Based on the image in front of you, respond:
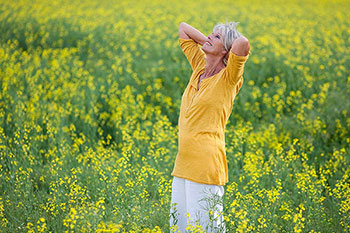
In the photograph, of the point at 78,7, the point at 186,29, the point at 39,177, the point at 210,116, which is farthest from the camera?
the point at 78,7

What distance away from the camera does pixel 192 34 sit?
133 inches

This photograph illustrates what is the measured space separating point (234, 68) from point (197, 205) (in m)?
0.99

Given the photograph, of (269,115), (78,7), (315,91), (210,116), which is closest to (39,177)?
(210,116)

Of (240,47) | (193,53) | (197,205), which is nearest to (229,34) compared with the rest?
(240,47)

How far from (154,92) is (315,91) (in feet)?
8.96

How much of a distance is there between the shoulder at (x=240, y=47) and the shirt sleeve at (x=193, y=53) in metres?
0.63

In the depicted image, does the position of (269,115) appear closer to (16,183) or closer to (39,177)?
(39,177)

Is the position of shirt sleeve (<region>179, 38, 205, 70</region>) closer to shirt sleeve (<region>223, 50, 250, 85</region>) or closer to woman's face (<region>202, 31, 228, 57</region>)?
woman's face (<region>202, 31, 228, 57</region>)

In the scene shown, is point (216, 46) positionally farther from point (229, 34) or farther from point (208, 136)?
point (208, 136)

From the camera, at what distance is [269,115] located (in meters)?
6.60

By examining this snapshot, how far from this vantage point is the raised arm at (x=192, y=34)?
3.35 m

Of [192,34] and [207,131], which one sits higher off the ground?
[192,34]

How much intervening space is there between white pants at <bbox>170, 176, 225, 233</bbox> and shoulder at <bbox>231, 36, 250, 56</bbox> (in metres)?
0.94

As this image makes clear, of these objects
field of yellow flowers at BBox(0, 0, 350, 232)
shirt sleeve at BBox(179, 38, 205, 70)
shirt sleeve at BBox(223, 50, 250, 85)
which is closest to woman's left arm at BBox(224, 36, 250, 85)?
shirt sleeve at BBox(223, 50, 250, 85)
